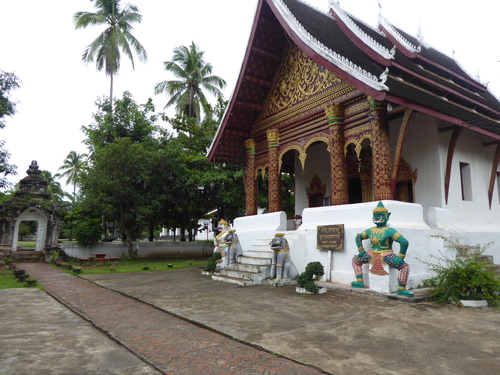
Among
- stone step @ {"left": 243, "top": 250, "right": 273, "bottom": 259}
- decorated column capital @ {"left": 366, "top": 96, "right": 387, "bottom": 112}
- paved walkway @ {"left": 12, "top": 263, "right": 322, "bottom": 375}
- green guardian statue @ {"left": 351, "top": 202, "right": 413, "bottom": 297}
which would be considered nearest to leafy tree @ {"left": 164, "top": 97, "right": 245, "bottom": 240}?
stone step @ {"left": 243, "top": 250, "right": 273, "bottom": 259}

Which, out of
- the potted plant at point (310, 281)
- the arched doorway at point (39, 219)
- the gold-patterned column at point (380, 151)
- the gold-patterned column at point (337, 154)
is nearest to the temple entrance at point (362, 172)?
the gold-patterned column at point (337, 154)

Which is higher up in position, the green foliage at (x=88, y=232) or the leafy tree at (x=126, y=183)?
the leafy tree at (x=126, y=183)

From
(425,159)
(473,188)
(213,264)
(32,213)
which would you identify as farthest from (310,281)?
(32,213)

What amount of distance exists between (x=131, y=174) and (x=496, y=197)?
14515 millimetres

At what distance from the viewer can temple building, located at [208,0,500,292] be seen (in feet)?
24.4

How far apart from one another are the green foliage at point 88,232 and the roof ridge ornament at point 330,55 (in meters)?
13.5

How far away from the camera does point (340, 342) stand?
3.61 meters

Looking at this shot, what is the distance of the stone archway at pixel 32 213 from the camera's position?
16562mm

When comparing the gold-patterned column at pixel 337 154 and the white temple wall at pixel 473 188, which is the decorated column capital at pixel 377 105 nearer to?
the gold-patterned column at pixel 337 154

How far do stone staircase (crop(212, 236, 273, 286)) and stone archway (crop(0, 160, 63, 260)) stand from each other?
12885mm

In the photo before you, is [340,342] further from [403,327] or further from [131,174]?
[131,174]

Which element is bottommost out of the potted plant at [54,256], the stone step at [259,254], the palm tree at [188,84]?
the potted plant at [54,256]

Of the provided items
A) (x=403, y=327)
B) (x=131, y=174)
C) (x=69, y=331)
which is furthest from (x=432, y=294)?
(x=131, y=174)

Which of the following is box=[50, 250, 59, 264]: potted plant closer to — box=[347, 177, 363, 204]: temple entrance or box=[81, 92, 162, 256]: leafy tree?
box=[81, 92, 162, 256]: leafy tree
